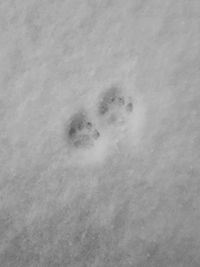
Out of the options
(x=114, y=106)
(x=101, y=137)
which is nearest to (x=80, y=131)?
(x=101, y=137)

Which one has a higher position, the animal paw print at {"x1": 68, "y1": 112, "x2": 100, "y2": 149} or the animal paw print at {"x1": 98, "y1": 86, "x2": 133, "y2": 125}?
the animal paw print at {"x1": 98, "y1": 86, "x2": 133, "y2": 125}

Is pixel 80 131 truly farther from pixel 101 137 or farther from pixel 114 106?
pixel 114 106

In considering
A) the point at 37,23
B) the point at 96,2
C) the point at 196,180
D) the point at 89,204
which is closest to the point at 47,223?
the point at 89,204

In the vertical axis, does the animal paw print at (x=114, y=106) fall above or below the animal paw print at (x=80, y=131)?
above
